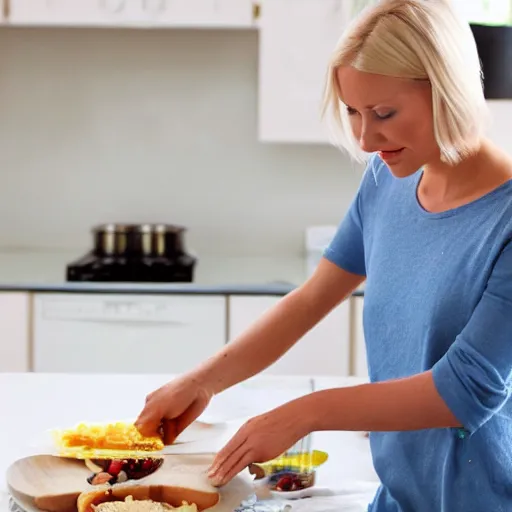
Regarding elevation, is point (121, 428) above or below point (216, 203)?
below

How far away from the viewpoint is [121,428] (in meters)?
1.39

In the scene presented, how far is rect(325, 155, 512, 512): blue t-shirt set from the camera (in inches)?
44.2

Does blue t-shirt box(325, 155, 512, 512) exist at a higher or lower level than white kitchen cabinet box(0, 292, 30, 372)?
higher

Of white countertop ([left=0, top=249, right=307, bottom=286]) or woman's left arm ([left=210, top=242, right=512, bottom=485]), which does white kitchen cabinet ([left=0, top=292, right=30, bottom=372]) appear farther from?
woman's left arm ([left=210, top=242, right=512, bottom=485])

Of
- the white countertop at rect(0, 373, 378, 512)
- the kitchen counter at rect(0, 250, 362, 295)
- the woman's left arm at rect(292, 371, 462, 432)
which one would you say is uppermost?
the woman's left arm at rect(292, 371, 462, 432)

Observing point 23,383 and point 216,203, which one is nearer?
point 23,383

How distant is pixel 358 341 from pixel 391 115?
1916 mm

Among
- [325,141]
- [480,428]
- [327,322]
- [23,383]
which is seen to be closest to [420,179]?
[480,428]

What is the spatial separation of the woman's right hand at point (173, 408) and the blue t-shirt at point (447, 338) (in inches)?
9.7

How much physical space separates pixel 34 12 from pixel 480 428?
2.37 m

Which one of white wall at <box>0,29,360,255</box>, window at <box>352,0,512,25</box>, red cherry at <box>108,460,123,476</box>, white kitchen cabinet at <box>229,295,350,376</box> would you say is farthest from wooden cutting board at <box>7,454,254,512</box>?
white wall at <box>0,29,360,255</box>

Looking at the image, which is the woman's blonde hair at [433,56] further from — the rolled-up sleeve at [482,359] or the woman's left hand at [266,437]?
the woman's left hand at [266,437]

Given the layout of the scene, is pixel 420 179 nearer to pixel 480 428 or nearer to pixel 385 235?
pixel 385 235

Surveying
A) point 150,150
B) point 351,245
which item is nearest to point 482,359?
point 351,245
